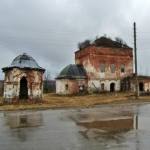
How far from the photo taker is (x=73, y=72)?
47312 millimetres

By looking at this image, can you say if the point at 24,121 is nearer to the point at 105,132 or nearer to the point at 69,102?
the point at 105,132

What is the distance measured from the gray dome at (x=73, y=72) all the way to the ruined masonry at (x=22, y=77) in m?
20.2

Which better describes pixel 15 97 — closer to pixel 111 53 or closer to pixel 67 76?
pixel 67 76

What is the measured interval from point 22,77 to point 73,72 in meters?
22.8

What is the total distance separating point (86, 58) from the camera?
48469mm

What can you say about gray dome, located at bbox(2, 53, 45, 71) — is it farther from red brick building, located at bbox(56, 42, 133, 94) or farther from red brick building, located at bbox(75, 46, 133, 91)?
red brick building, located at bbox(75, 46, 133, 91)

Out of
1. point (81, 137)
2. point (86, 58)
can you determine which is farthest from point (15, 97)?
point (86, 58)

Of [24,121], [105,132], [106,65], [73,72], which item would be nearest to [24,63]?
[24,121]

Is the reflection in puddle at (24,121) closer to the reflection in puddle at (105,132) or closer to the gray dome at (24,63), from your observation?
the reflection in puddle at (105,132)

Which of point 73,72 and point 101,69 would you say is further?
point 101,69

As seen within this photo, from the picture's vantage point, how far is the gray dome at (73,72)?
4653 centimetres

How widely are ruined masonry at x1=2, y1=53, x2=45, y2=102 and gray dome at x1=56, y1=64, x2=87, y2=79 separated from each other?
20.2m

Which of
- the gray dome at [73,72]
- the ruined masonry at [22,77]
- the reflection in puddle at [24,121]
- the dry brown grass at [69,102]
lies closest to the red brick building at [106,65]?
the gray dome at [73,72]

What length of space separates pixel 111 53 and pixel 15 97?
2835cm
